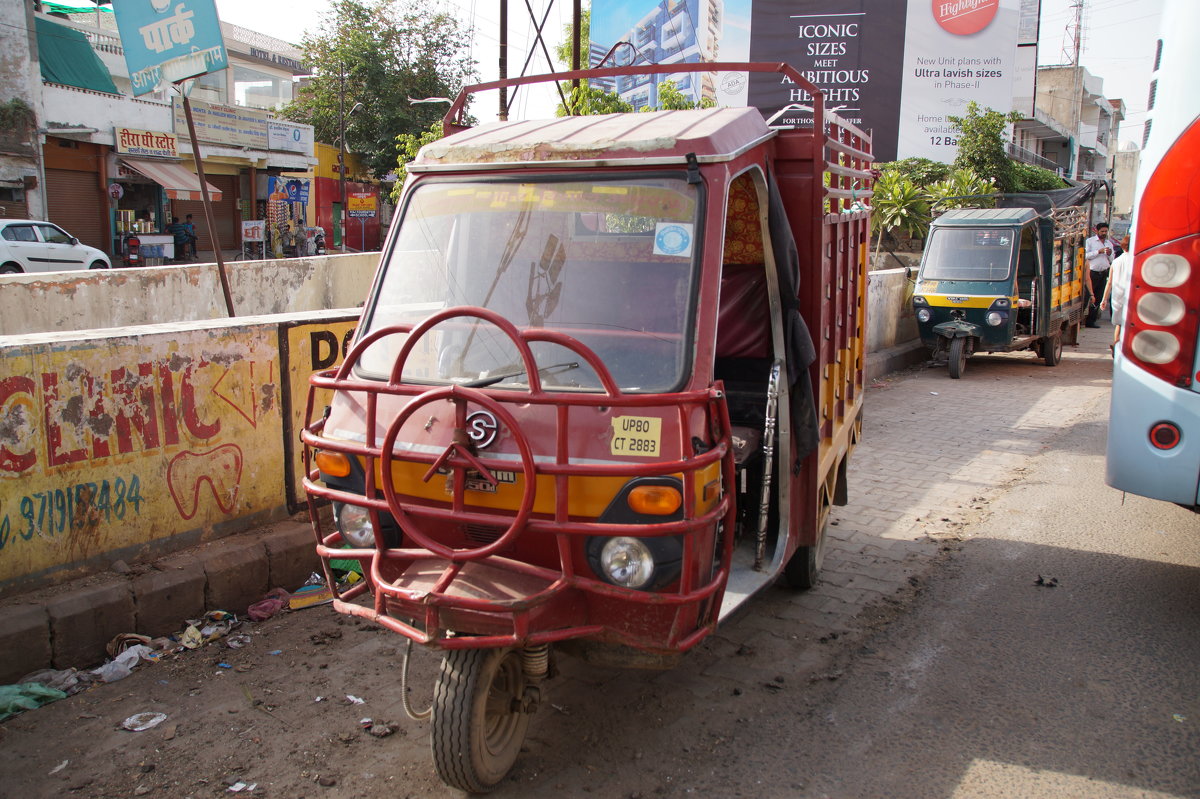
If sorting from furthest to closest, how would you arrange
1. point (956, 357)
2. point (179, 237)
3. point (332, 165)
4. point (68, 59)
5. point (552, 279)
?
point (332, 165) → point (179, 237) → point (68, 59) → point (956, 357) → point (552, 279)

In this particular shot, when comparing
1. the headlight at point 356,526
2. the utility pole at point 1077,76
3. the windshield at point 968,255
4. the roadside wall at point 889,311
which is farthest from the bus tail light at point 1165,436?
the utility pole at point 1077,76

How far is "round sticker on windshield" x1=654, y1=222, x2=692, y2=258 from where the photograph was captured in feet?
10.9

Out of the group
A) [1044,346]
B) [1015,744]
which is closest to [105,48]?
[1044,346]

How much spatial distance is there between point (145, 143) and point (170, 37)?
83.2 feet

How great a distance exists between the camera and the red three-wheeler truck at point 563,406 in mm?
2818

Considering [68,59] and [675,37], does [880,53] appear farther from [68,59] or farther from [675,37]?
[68,59]

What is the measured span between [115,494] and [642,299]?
9.09ft

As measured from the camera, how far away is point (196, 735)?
3469mm

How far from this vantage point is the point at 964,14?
87.3ft

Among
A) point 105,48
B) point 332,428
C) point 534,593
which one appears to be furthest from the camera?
point 105,48

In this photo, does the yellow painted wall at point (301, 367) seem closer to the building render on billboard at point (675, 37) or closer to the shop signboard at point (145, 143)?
the building render on billboard at point (675, 37)

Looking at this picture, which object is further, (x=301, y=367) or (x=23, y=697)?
(x=301, y=367)

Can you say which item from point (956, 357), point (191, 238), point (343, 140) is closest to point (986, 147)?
point (956, 357)

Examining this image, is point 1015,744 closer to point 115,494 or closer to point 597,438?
point 597,438
